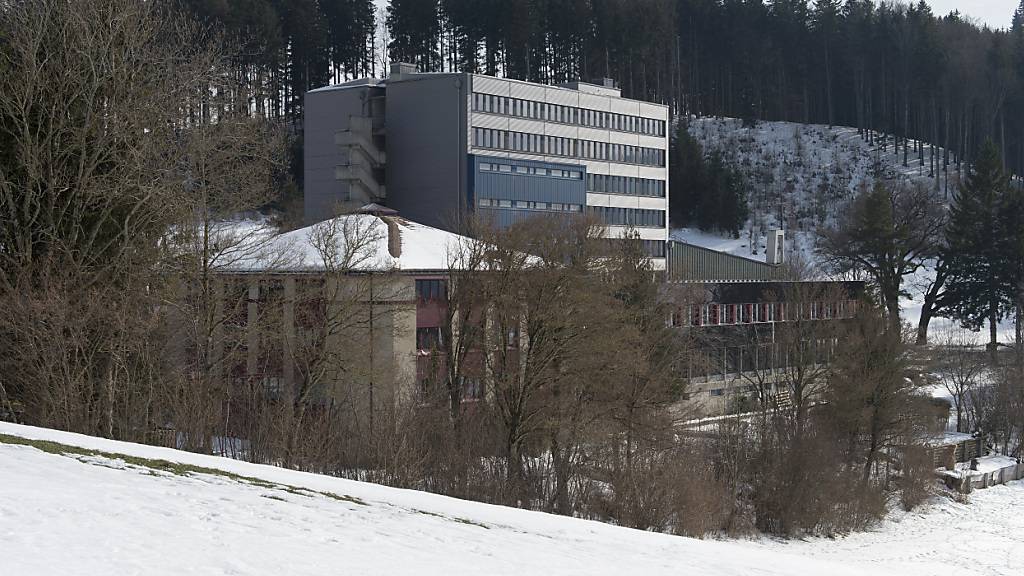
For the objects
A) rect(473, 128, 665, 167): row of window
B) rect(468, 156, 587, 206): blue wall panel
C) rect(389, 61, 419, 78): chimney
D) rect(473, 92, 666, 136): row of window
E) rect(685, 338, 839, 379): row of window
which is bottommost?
rect(685, 338, 839, 379): row of window

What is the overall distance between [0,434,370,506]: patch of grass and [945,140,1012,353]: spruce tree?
7671cm

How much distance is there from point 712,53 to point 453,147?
83565mm

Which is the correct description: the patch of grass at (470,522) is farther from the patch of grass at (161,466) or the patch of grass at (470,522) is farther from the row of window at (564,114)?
the row of window at (564,114)

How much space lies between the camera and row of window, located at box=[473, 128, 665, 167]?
3137 inches

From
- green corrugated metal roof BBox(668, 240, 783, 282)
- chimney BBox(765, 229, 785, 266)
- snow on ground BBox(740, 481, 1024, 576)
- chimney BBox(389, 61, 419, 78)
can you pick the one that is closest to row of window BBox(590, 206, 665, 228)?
chimney BBox(765, 229, 785, 266)

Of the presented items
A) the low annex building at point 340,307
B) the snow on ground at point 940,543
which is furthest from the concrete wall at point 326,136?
the snow on ground at point 940,543

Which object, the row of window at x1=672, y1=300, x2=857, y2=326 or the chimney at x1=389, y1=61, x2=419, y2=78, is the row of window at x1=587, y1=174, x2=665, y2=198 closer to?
the chimney at x1=389, y1=61, x2=419, y2=78

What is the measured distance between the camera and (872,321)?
5547 centimetres

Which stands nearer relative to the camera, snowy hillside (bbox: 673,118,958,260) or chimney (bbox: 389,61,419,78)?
chimney (bbox: 389,61,419,78)

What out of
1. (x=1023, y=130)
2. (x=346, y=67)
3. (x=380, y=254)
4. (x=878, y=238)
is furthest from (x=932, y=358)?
(x=1023, y=130)

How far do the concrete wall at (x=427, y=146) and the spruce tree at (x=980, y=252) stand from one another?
40.2 meters

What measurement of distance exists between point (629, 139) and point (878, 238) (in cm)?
2202

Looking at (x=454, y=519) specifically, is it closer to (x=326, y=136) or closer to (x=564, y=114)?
(x=326, y=136)

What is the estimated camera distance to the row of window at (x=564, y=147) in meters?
79.7
